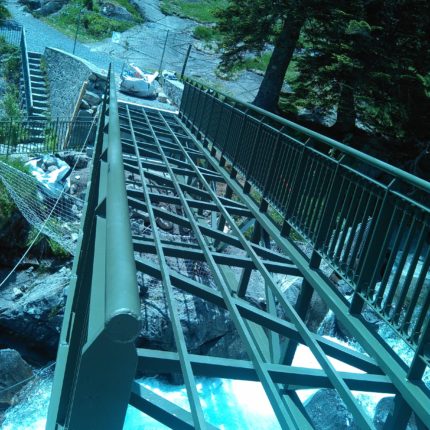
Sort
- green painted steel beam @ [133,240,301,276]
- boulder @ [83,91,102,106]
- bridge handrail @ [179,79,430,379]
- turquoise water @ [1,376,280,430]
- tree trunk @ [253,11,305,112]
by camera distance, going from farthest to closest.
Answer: boulder @ [83,91,102,106], tree trunk @ [253,11,305,112], turquoise water @ [1,376,280,430], green painted steel beam @ [133,240,301,276], bridge handrail @ [179,79,430,379]

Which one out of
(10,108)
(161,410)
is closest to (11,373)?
(161,410)

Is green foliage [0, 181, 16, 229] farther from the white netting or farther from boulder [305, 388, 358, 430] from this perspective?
boulder [305, 388, 358, 430]

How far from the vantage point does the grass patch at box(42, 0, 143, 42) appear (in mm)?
37469

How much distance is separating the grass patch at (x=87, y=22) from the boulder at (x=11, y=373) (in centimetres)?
2999

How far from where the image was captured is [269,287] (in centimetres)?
513

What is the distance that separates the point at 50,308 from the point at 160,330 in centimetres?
226

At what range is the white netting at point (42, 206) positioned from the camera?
37.5ft

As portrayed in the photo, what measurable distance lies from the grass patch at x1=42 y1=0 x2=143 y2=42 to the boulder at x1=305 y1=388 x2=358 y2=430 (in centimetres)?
3249

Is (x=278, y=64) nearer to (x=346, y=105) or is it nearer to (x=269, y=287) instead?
(x=346, y=105)

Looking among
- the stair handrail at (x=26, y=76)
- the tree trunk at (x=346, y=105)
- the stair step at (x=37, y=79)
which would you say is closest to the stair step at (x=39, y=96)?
the stair handrail at (x=26, y=76)

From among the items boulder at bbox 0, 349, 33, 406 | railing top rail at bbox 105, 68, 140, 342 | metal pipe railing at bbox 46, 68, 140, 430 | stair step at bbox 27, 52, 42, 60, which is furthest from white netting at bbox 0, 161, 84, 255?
stair step at bbox 27, 52, 42, 60

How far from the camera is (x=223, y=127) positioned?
10.1m

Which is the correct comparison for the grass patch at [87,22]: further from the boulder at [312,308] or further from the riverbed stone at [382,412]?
the riverbed stone at [382,412]

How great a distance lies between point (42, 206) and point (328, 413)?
7624 millimetres
